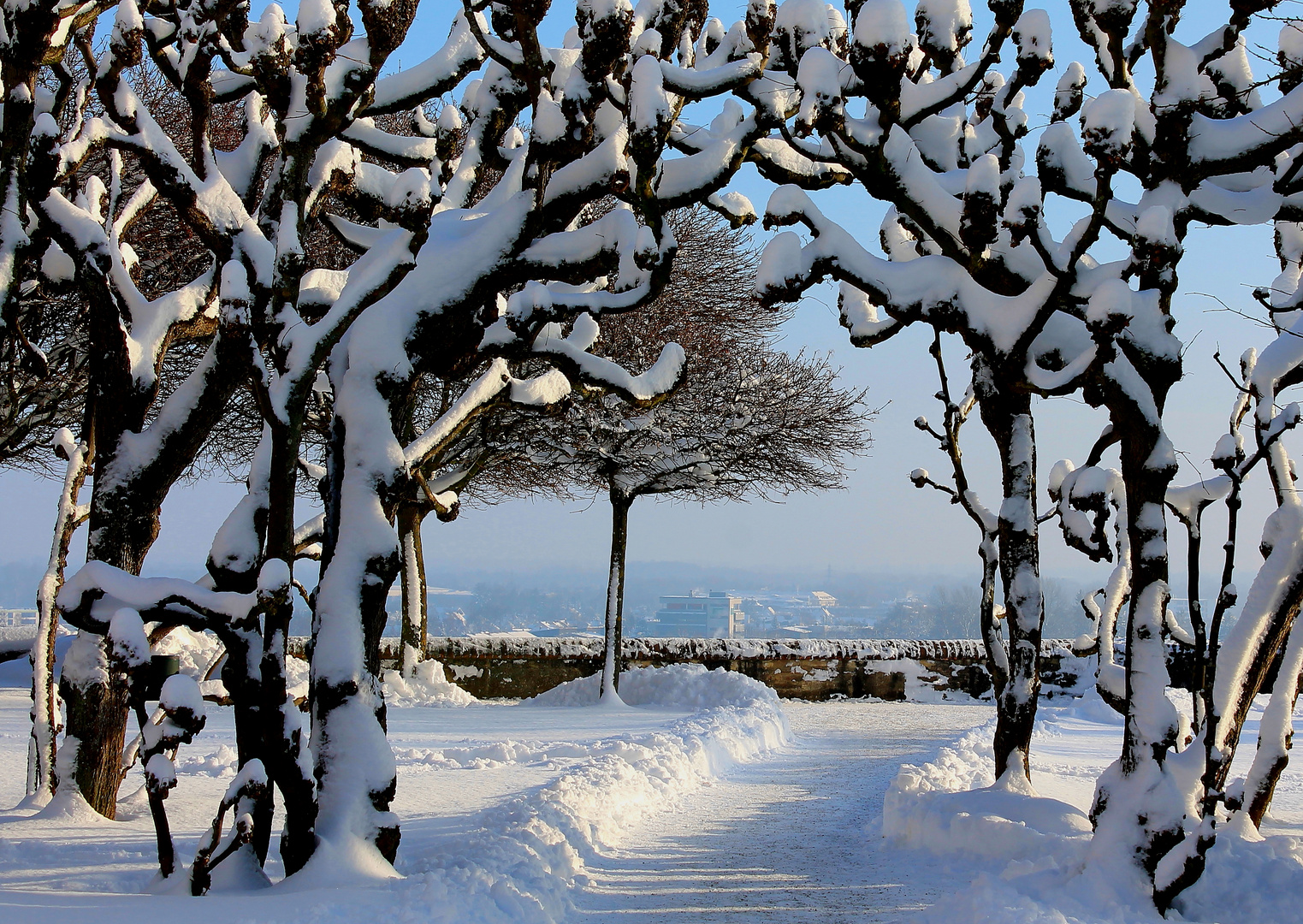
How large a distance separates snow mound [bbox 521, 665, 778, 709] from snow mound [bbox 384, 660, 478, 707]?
1.15 m

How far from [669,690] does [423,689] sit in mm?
3715

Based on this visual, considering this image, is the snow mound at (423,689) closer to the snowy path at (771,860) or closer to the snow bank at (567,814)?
the snow bank at (567,814)

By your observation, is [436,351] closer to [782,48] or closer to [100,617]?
[100,617]

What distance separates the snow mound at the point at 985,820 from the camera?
5.40m

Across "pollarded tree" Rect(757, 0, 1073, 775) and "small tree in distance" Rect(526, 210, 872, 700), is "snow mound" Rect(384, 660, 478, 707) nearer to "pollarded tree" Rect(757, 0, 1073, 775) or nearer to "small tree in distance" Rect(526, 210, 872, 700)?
"small tree in distance" Rect(526, 210, 872, 700)

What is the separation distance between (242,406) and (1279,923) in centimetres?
1335

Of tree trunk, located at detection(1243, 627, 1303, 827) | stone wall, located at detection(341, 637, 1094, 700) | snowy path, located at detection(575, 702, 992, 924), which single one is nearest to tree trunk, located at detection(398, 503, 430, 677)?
stone wall, located at detection(341, 637, 1094, 700)

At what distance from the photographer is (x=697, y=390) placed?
15.1 metres

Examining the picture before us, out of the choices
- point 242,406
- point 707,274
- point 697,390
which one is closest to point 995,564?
point 697,390

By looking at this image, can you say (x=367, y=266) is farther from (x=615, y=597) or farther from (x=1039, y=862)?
(x=615, y=597)

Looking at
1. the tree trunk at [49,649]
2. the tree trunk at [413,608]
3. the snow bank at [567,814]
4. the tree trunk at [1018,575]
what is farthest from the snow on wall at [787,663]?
the tree trunk at [1018,575]

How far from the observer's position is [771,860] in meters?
6.00

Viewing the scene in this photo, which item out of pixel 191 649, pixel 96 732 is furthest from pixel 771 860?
pixel 191 649

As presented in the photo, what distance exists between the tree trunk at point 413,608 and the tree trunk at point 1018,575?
9.85 meters
